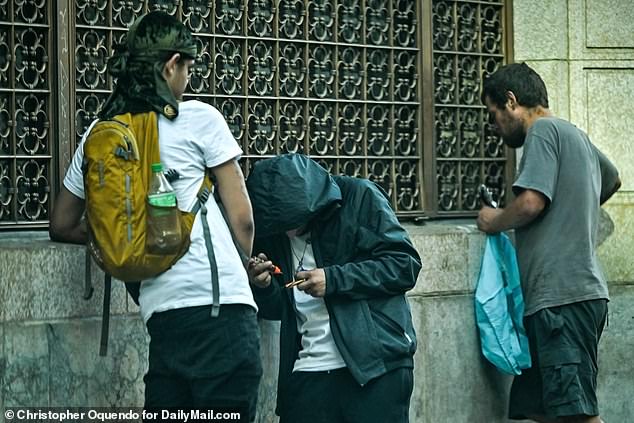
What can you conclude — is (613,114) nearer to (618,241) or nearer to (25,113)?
(618,241)

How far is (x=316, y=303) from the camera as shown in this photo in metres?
5.69

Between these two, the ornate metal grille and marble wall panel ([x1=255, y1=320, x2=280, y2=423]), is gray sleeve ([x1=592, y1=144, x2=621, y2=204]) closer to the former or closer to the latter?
the ornate metal grille

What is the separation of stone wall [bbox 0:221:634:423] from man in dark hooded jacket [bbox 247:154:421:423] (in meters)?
0.84

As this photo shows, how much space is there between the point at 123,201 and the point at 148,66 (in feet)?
1.68

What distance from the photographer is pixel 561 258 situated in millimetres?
6785

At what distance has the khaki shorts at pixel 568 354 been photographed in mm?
6758

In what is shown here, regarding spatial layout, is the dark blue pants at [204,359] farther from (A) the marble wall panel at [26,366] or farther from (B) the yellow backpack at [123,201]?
(A) the marble wall panel at [26,366]

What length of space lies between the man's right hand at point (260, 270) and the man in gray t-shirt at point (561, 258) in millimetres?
1623

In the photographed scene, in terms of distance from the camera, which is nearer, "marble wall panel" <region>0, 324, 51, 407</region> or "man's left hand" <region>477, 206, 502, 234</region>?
"marble wall panel" <region>0, 324, 51, 407</region>

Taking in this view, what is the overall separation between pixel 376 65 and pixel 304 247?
7.12 ft

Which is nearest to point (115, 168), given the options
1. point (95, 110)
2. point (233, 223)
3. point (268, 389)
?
point (233, 223)

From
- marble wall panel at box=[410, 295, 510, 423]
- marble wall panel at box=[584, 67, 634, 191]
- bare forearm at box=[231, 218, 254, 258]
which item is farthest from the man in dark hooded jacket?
marble wall panel at box=[584, 67, 634, 191]

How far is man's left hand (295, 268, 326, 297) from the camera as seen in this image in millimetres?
5508

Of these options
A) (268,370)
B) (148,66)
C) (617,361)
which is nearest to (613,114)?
(617,361)
